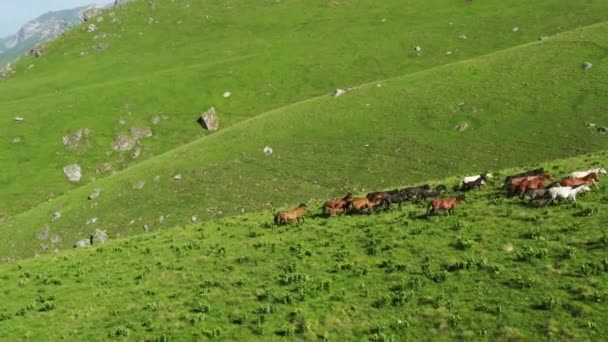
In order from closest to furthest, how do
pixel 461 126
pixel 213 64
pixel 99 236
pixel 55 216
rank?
pixel 99 236 → pixel 55 216 → pixel 461 126 → pixel 213 64

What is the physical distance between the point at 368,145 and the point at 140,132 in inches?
1677

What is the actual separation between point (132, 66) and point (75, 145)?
34709 mm

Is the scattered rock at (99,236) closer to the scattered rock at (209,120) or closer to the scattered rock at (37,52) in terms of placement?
the scattered rock at (209,120)

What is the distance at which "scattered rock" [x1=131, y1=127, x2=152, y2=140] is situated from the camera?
80938mm

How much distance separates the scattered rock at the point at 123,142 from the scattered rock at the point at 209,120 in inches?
453

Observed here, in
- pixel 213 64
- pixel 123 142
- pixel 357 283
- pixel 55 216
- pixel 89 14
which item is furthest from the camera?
pixel 89 14

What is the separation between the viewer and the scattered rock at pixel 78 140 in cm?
7825

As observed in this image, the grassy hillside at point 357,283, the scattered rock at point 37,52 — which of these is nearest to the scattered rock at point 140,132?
the grassy hillside at point 357,283

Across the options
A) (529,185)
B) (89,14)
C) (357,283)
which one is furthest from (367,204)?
(89,14)

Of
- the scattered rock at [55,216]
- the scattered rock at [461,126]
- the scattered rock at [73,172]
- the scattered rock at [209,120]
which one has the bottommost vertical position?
the scattered rock at [73,172]

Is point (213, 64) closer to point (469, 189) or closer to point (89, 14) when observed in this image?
point (89, 14)

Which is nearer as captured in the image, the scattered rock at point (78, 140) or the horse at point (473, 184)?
the horse at point (473, 184)

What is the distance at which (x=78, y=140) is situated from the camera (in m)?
79.2

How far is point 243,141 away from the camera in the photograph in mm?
62906
